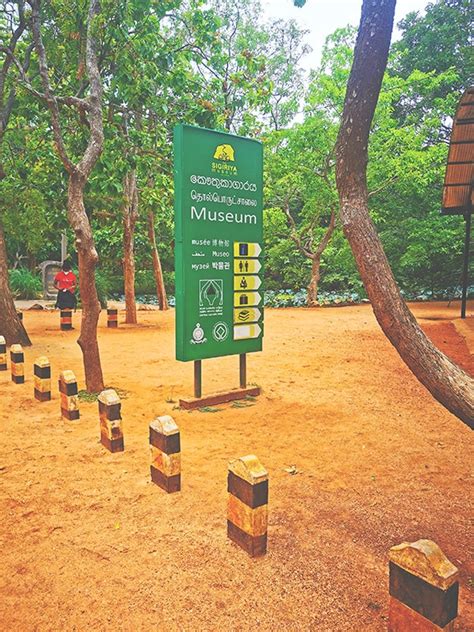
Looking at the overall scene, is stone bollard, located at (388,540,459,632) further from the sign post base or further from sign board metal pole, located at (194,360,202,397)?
sign board metal pole, located at (194,360,202,397)

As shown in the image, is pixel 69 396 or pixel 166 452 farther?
pixel 69 396

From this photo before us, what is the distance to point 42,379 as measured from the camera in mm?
6309

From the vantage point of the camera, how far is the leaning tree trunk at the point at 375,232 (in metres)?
2.79

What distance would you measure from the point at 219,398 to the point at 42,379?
2.26 meters

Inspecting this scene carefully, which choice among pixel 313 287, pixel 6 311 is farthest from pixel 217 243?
pixel 313 287

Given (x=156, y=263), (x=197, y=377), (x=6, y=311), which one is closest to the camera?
(x=197, y=377)

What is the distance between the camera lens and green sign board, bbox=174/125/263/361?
19.7 feet

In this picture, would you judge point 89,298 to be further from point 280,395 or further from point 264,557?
point 264,557

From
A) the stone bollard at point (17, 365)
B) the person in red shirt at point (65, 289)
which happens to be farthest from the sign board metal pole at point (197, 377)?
the person in red shirt at point (65, 289)

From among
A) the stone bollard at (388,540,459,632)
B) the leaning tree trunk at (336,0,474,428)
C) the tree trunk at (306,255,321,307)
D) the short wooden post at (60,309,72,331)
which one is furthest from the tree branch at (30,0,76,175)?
the tree trunk at (306,255,321,307)

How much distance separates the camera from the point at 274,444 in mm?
5000

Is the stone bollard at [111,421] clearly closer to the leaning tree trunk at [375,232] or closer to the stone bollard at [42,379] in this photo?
the stone bollard at [42,379]

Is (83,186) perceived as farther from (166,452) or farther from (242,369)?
(166,452)

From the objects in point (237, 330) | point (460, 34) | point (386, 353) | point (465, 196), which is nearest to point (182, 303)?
point (237, 330)
